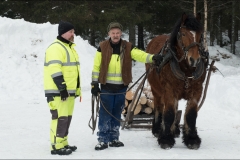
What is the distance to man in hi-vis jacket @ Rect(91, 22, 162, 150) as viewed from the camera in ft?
17.7

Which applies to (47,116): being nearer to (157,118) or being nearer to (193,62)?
(157,118)

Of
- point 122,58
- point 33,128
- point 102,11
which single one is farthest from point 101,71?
point 102,11

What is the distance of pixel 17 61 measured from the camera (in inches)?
Result: 520

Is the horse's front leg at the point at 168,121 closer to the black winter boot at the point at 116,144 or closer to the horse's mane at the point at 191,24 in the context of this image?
the black winter boot at the point at 116,144

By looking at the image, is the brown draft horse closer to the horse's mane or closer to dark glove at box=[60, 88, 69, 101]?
the horse's mane

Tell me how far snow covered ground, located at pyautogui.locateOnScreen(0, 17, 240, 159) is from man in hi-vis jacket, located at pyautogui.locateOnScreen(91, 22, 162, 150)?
1.37 feet

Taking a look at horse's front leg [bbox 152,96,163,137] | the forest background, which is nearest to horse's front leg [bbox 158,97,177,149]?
horse's front leg [bbox 152,96,163,137]

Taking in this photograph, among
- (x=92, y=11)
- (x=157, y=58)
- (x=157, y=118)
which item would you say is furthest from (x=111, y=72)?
(x=92, y=11)

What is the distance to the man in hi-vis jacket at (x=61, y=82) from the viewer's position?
477 centimetres

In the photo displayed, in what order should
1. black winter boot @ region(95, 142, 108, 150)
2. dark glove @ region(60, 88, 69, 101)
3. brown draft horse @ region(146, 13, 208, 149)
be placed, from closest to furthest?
dark glove @ region(60, 88, 69, 101)
brown draft horse @ region(146, 13, 208, 149)
black winter boot @ region(95, 142, 108, 150)

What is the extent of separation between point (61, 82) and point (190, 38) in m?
1.87

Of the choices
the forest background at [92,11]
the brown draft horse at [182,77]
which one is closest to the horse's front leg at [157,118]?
the brown draft horse at [182,77]

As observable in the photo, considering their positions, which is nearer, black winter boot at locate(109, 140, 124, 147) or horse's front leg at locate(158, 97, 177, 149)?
horse's front leg at locate(158, 97, 177, 149)

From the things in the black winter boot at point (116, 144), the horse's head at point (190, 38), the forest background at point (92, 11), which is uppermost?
the forest background at point (92, 11)
